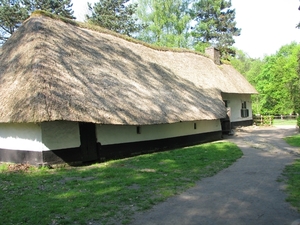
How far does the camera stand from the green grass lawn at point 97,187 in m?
5.48

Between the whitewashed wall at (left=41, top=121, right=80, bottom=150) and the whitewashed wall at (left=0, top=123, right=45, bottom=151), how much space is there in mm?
207

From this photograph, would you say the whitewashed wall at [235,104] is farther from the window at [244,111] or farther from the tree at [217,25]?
the tree at [217,25]

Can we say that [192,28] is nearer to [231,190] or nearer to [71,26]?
[71,26]

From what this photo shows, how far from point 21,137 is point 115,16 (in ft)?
94.2

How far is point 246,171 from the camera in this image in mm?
9172

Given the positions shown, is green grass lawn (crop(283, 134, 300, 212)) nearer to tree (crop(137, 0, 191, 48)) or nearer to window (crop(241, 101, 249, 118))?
window (crop(241, 101, 249, 118))

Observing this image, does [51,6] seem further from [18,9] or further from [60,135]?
[60,135]

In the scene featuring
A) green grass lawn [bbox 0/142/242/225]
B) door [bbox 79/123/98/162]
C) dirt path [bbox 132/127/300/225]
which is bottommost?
dirt path [bbox 132/127/300/225]

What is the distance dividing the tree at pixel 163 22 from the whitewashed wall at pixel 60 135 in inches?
1057

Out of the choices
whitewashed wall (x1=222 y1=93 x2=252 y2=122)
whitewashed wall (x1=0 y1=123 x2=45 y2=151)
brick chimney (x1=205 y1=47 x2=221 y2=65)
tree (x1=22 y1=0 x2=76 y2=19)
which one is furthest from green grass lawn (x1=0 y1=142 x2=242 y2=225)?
tree (x1=22 y1=0 x2=76 y2=19)

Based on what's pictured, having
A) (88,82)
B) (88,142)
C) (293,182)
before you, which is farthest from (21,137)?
(293,182)

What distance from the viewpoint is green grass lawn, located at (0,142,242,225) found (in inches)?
216

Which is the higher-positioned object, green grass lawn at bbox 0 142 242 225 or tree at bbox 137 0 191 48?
tree at bbox 137 0 191 48

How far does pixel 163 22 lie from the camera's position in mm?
35906
